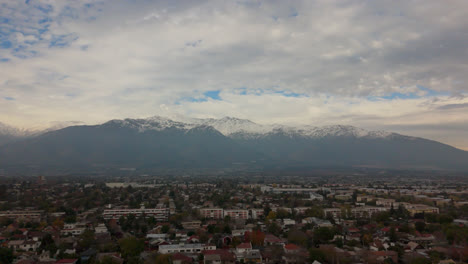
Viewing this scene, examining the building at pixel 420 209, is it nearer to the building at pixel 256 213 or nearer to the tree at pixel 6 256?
the building at pixel 256 213

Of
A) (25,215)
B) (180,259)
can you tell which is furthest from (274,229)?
(25,215)

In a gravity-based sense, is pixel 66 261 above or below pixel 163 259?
below

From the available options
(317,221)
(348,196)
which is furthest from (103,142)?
(317,221)

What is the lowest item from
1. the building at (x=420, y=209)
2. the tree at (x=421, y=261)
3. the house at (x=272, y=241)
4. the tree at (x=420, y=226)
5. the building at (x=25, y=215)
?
the house at (x=272, y=241)

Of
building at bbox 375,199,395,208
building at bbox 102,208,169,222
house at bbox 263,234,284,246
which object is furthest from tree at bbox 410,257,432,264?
building at bbox 375,199,395,208

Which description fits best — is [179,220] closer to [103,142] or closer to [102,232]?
[102,232]

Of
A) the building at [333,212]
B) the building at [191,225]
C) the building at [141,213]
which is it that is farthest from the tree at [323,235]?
the building at [141,213]

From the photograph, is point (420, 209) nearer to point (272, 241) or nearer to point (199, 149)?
point (272, 241)

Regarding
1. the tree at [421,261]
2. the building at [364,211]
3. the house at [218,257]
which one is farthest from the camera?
the building at [364,211]

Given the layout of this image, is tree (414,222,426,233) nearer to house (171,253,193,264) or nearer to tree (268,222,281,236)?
tree (268,222,281,236)
